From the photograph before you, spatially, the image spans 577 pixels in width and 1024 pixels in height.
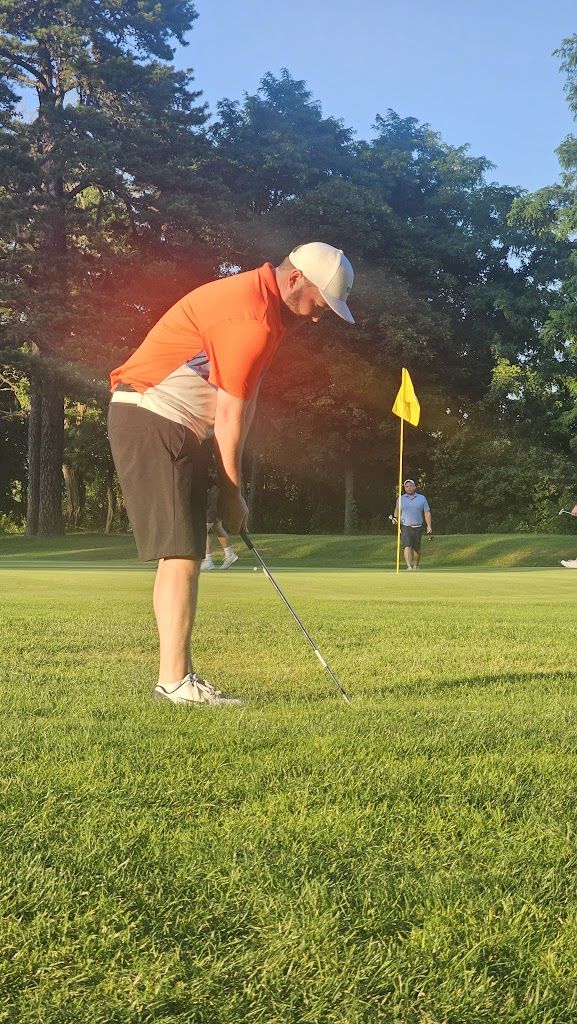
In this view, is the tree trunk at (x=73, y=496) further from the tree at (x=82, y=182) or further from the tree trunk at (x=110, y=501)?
the tree at (x=82, y=182)

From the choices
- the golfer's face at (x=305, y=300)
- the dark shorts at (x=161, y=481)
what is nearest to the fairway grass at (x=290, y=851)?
the dark shorts at (x=161, y=481)

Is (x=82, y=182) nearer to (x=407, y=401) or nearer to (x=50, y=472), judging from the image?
(x=50, y=472)

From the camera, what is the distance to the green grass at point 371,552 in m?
26.3

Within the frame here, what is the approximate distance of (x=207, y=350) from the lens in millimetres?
4699

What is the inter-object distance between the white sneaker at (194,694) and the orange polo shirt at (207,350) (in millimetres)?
1203

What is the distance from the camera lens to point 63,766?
346cm

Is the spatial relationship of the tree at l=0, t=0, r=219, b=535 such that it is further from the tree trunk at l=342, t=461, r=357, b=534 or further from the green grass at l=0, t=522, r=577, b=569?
the tree trunk at l=342, t=461, r=357, b=534

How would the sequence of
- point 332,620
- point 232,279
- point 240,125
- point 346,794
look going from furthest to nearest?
point 240,125 → point 332,620 → point 232,279 → point 346,794

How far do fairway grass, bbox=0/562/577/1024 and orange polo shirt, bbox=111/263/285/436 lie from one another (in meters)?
1.45

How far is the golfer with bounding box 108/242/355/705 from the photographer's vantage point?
4.61m

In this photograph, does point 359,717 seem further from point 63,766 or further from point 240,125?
point 240,125

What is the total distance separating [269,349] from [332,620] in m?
5.34

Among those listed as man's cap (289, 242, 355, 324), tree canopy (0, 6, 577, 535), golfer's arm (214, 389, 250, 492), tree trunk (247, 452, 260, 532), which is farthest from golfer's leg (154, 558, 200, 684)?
tree trunk (247, 452, 260, 532)

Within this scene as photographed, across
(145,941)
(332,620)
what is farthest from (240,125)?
(145,941)
